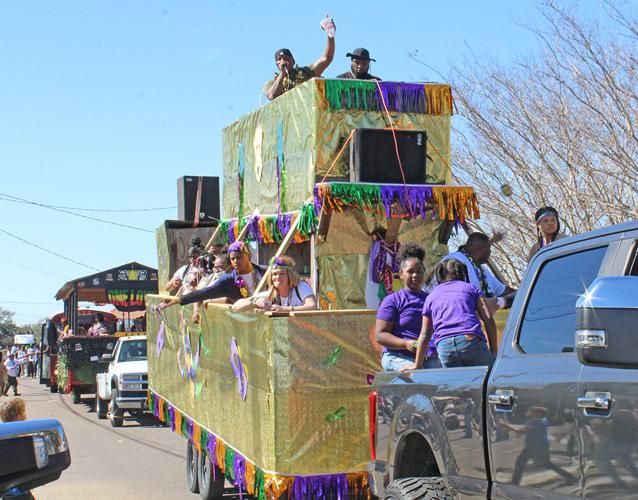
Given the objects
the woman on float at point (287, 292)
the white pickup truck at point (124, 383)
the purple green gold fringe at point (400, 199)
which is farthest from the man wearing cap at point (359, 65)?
the white pickup truck at point (124, 383)

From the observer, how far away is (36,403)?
2648cm

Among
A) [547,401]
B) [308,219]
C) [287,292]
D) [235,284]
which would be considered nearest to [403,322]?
[287,292]

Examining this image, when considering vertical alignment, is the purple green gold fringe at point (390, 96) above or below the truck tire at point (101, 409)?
above

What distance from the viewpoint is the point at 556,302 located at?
4.32m

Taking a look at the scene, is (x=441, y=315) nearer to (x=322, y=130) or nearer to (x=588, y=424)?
(x=588, y=424)

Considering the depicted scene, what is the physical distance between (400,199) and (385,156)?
0.44m

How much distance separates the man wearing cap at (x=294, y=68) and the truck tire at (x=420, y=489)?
23.7 ft

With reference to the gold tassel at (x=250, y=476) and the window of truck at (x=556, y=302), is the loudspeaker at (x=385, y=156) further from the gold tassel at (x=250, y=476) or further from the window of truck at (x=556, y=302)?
the window of truck at (x=556, y=302)

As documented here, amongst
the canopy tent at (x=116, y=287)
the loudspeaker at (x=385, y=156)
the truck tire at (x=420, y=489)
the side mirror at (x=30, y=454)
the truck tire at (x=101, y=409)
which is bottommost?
the truck tire at (x=101, y=409)

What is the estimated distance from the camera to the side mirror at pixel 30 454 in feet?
10.8

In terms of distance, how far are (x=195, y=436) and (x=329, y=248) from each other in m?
2.28

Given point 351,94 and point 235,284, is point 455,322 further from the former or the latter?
point 351,94

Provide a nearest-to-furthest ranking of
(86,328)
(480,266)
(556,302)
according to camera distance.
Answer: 1. (556,302)
2. (480,266)
3. (86,328)

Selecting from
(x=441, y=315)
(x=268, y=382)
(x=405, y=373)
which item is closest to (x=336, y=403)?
(x=268, y=382)
